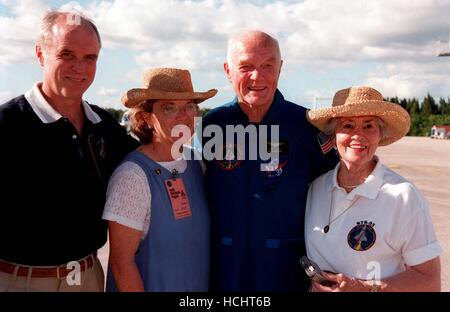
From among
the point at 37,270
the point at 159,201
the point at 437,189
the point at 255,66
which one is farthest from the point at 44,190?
the point at 437,189

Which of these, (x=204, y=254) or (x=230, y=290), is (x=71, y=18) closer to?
(x=204, y=254)

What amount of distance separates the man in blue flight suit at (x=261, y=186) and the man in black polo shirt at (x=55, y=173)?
777mm

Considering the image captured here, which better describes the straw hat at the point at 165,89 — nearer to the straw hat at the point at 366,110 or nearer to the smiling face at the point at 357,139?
the straw hat at the point at 366,110

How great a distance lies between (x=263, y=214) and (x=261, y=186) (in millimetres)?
182

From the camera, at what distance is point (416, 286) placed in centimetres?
277

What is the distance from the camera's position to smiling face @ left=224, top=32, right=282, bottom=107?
10.6 ft

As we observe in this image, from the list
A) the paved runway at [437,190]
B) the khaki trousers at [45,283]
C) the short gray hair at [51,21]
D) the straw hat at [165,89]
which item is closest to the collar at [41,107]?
the short gray hair at [51,21]

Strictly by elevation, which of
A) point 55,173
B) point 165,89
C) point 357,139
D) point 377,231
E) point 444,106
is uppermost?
point 444,106

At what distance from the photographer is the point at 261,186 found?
3236 mm

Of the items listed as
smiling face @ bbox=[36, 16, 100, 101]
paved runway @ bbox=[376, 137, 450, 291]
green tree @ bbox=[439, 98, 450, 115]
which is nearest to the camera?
smiling face @ bbox=[36, 16, 100, 101]

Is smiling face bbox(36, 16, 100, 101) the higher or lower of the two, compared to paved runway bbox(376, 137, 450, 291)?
higher

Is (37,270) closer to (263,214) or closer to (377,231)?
(263,214)

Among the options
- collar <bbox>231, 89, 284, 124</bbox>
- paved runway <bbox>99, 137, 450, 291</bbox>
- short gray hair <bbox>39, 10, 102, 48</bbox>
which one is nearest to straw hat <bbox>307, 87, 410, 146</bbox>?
collar <bbox>231, 89, 284, 124</bbox>

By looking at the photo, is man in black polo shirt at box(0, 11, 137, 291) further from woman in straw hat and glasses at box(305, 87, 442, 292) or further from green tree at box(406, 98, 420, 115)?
green tree at box(406, 98, 420, 115)
